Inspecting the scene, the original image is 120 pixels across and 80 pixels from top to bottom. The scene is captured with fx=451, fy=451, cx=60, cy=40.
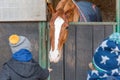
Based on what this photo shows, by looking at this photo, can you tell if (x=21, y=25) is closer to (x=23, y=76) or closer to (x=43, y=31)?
(x=43, y=31)

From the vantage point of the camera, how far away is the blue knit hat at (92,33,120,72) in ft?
9.73

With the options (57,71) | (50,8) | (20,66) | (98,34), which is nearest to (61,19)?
(50,8)

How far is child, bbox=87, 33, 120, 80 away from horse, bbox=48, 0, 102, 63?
90 cm

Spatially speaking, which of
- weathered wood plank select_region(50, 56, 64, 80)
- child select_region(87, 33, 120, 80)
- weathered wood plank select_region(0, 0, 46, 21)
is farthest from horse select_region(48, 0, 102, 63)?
child select_region(87, 33, 120, 80)

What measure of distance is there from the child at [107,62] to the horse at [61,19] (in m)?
0.90

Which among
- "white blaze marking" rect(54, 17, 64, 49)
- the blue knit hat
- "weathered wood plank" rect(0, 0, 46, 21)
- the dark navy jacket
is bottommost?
the dark navy jacket

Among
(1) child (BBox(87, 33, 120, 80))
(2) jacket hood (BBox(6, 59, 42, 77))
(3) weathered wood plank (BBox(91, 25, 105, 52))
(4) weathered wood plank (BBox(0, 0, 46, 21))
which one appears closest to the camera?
(1) child (BBox(87, 33, 120, 80))

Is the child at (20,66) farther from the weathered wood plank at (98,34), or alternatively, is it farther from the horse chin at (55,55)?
the weathered wood plank at (98,34)

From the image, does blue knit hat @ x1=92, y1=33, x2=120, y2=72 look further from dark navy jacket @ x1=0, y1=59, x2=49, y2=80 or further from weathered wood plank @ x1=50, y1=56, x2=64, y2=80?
weathered wood plank @ x1=50, y1=56, x2=64, y2=80

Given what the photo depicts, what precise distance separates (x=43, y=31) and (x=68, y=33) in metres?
0.25

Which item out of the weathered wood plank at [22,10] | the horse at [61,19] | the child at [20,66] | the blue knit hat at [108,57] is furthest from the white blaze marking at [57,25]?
the blue knit hat at [108,57]

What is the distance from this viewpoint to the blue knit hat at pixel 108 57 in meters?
2.97

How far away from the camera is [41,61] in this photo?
14.6ft

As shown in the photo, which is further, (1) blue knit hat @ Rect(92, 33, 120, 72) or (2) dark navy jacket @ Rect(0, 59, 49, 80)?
(2) dark navy jacket @ Rect(0, 59, 49, 80)
